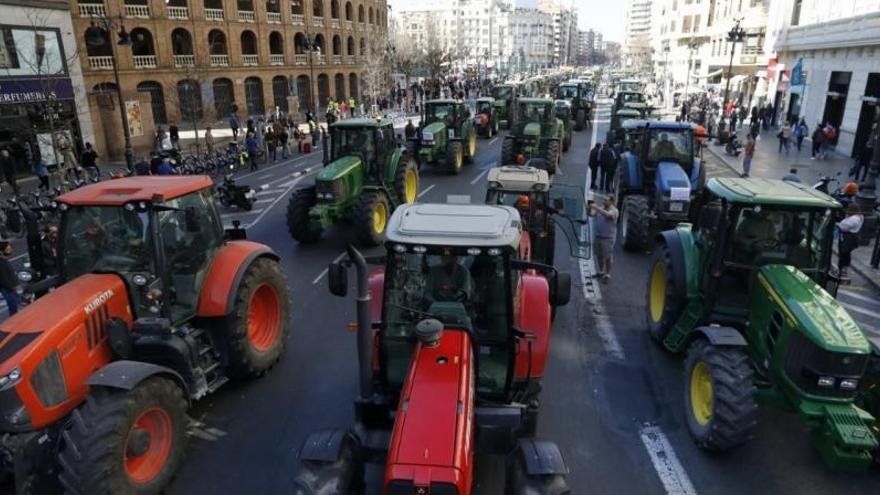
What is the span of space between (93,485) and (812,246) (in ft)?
23.7

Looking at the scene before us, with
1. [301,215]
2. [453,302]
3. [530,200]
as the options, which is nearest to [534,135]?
[301,215]

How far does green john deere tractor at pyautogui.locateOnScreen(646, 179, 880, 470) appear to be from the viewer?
16.4 feet

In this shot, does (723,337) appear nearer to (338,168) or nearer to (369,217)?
(369,217)

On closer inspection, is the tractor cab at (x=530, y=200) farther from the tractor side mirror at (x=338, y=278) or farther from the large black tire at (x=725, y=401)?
the tractor side mirror at (x=338, y=278)

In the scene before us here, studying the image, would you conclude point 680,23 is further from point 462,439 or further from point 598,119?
point 462,439

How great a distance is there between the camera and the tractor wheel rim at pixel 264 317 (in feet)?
24.2

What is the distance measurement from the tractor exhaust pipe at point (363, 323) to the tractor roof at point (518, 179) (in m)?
5.18

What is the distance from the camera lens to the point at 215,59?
36750mm

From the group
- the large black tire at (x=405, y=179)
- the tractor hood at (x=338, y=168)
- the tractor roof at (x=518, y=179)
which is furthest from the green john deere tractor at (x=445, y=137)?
the tractor roof at (x=518, y=179)

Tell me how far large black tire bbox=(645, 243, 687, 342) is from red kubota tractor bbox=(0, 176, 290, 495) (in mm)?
5156

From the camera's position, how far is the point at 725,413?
5.29 m

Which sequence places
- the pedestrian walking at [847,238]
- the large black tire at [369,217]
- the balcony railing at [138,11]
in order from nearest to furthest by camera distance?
the pedestrian walking at [847,238], the large black tire at [369,217], the balcony railing at [138,11]

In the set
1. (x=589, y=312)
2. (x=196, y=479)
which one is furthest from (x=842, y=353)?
(x=196, y=479)

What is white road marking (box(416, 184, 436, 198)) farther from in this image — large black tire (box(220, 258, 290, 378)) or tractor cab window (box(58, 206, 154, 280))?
tractor cab window (box(58, 206, 154, 280))
